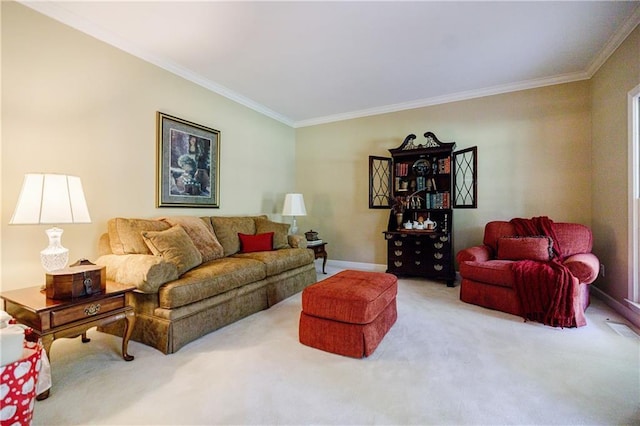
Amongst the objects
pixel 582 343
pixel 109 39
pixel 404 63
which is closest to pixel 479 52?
pixel 404 63

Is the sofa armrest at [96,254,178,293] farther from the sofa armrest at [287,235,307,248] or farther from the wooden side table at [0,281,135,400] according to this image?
the sofa armrest at [287,235,307,248]

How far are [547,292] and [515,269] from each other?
299 mm

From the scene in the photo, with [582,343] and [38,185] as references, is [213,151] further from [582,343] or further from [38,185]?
[582,343]

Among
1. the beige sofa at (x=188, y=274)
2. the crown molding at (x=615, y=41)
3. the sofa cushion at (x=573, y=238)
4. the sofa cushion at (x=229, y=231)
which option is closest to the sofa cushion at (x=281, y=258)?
the beige sofa at (x=188, y=274)

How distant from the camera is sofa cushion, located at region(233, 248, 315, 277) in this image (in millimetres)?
3074

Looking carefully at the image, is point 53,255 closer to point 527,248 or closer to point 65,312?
point 65,312

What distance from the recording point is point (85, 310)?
5.72 ft

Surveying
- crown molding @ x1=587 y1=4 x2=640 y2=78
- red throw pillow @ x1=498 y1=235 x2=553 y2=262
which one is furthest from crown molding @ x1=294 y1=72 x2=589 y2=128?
red throw pillow @ x1=498 y1=235 x2=553 y2=262

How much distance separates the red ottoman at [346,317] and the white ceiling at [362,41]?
7.41 ft

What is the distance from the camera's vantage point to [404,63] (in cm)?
324

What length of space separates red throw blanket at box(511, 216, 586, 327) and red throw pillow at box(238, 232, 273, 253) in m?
2.68

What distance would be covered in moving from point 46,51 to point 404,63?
3.31 metres

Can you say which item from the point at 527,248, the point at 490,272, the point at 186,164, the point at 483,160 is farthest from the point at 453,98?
the point at 186,164

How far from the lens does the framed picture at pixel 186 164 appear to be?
3.16 m
